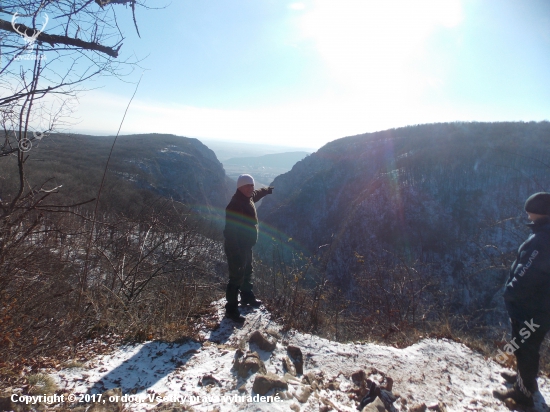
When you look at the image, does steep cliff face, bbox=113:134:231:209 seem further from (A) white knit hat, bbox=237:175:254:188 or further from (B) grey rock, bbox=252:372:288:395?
(B) grey rock, bbox=252:372:288:395

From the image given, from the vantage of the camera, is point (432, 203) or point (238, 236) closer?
point (238, 236)

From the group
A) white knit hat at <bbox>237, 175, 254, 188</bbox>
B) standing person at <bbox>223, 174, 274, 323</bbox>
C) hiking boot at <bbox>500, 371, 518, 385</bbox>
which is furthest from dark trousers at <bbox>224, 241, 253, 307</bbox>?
hiking boot at <bbox>500, 371, 518, 385</bbox>

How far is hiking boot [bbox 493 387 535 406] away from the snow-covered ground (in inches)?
2.2

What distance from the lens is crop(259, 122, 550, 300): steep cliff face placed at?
30.5m

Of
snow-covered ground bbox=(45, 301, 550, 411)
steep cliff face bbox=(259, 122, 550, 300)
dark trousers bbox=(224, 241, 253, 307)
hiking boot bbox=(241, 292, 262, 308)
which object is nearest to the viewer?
snow-covered ground bbox=(45, 301, 550, 411)

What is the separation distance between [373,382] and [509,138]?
46094 mm

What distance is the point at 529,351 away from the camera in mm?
2514

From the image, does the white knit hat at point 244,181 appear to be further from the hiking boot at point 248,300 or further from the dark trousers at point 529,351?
the dark trousers at point 529,351

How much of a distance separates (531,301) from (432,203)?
116 feet

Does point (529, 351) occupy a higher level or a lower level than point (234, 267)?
lower

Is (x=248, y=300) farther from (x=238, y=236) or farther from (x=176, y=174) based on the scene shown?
(x=176, y=174)

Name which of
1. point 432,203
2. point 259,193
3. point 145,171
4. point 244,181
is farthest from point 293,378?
point 145,171

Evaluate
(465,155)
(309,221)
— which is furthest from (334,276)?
(465,155)

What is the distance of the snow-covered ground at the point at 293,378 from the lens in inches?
82.6
